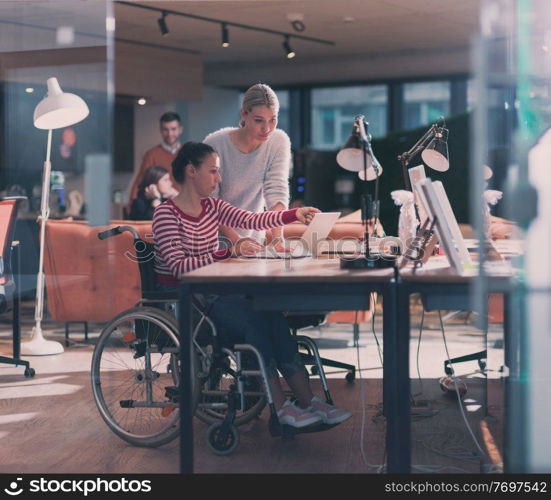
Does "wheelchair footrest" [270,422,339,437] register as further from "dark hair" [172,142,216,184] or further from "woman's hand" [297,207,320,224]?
"dark hair" [172,142,216,184]

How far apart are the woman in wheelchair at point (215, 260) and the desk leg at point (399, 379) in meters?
0.58

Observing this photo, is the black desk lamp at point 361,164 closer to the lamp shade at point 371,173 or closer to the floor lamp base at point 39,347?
the lamp shade at point 371,173

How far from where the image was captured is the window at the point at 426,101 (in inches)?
499

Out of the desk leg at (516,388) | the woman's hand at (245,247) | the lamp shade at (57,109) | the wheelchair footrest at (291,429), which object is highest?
the lamp shade at (57,109)

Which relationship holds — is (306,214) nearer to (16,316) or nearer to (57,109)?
(57,109)

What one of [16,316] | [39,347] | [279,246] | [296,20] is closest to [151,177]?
[39,347]

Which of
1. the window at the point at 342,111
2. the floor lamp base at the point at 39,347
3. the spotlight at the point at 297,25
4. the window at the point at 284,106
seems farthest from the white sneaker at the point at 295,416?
the window at the point at 284,106

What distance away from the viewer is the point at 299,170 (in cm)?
1164

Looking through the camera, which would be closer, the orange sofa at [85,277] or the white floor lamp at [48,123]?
Result: the white floor lamp at [48,123]

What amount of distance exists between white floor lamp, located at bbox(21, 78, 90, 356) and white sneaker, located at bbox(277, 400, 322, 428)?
2649mm
